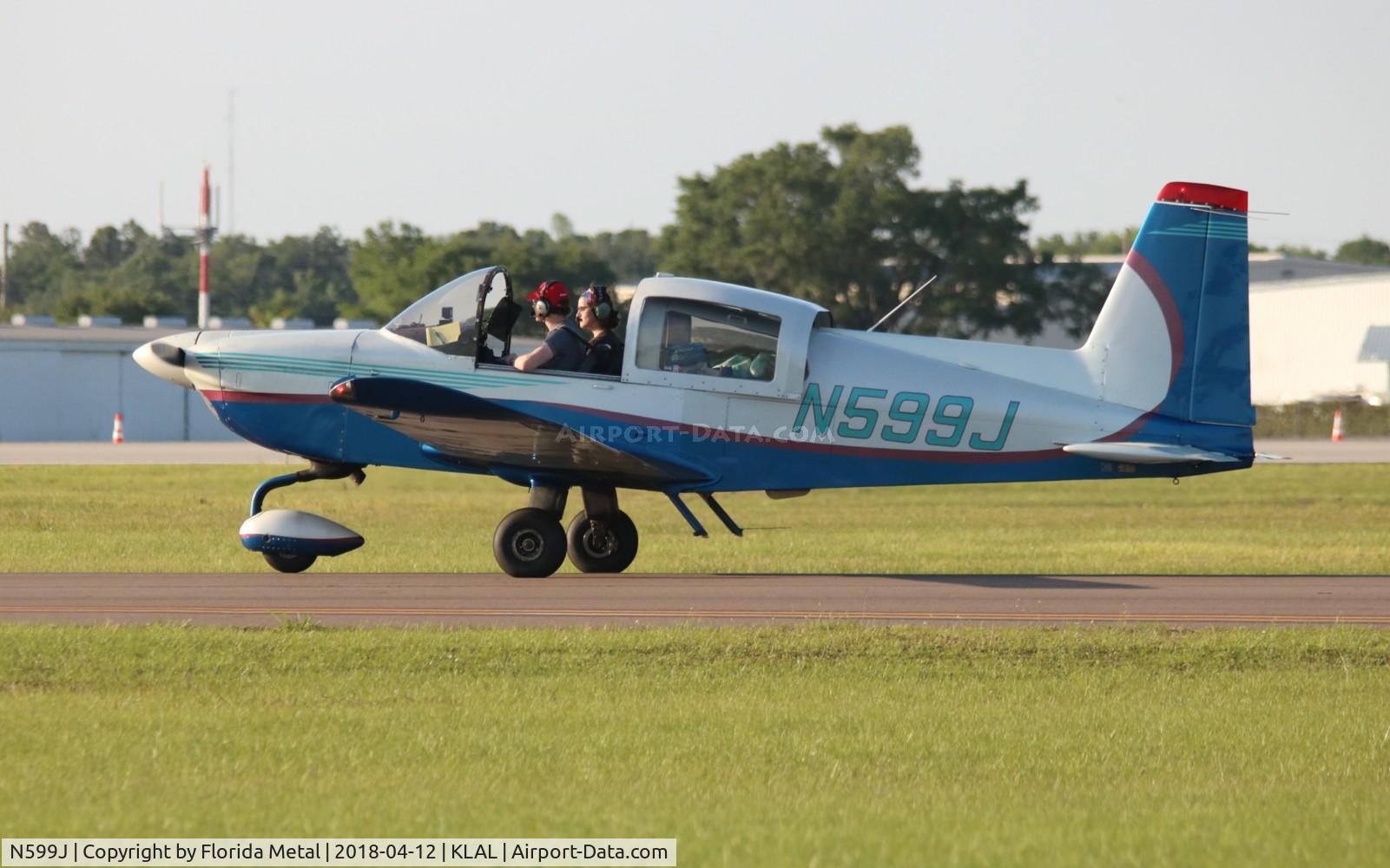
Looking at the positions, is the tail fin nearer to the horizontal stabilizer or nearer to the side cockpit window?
the horizontal stabilizer

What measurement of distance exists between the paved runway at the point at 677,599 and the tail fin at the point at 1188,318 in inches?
64.3

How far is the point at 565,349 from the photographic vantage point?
1440 centimetres

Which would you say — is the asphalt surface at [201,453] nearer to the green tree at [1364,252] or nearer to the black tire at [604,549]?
the black tire at [604,549]

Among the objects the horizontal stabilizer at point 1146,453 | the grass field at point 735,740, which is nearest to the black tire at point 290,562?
the grass field at point 735,740

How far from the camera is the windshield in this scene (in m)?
14.5

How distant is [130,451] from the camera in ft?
143

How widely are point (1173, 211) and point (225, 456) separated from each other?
103ft

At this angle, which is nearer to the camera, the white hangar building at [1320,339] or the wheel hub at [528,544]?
the wheel hub at [528,544]

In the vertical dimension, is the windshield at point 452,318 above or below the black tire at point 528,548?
above

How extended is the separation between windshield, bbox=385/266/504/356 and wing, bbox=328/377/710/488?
2.72 ft

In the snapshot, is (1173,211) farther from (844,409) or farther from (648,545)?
(648,545)
